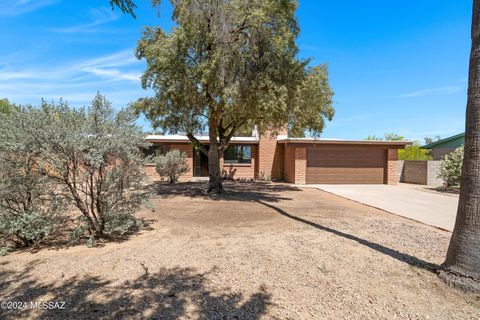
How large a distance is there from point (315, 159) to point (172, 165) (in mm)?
8268

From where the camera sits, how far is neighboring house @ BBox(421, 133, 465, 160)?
22.5 meters

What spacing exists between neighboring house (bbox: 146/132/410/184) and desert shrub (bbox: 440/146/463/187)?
7.94ft

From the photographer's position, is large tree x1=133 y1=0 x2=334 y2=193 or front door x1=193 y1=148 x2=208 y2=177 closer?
large tree x1=133 y1=0 x2=334 y2=193

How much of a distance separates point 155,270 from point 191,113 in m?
8.08

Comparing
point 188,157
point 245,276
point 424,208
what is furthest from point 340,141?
point 245,276

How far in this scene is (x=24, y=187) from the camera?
4.81 meters

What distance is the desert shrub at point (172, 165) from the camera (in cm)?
1644

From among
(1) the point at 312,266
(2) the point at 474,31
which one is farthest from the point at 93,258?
(2) the point at 474,31

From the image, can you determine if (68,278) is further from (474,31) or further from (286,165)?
(286,165)

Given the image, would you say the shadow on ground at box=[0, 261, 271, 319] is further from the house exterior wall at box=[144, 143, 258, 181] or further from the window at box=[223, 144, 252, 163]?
the window at box=[223, 144, 252, 163]

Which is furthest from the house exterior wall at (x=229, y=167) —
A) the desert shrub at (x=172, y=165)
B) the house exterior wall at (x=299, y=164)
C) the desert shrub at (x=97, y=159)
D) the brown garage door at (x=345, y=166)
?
the desert shrub at (x=97, y=159)

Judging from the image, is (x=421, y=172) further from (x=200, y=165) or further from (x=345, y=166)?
(x=200, y=165)

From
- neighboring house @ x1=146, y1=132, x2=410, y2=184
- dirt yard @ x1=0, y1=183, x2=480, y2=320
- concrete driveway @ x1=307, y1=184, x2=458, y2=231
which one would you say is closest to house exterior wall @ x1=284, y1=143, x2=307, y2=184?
neighboring house @ x1=146, y1=132, x2=410, y2=184

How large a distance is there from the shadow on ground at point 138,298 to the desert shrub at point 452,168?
51.3ft
